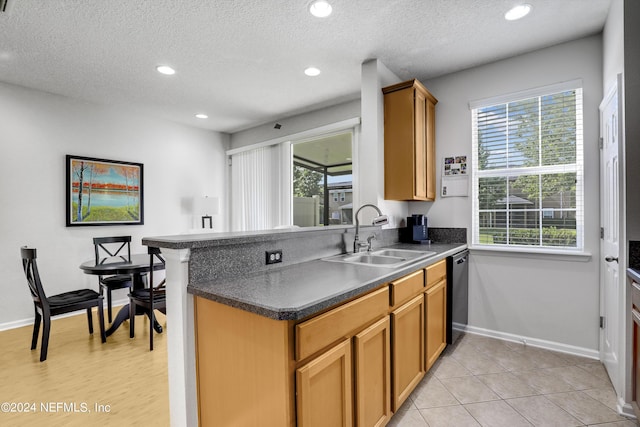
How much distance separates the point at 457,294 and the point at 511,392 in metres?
0.85

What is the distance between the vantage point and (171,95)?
3.76m

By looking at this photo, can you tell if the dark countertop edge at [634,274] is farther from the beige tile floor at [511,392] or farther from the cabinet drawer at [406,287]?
the cabinet drawer at [406,287]

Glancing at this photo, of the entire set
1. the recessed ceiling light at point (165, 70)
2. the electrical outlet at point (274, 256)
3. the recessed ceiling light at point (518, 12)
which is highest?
the recessed ceiling light at point (165, 70)

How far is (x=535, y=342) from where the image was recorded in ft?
9.07

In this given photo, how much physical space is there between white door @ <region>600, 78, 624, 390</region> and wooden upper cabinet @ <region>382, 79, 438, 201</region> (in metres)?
1.34

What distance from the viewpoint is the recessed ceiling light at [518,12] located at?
85.9 inches

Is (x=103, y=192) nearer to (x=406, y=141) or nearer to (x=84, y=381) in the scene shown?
(x=84, y=381)

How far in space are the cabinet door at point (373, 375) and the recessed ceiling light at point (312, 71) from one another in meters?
2.55

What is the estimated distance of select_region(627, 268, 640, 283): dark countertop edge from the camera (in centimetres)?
162

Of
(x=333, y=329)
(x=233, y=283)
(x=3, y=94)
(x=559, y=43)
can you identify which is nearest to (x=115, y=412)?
(x=233, y=283)

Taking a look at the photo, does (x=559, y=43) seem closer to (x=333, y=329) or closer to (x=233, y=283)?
(x=333, y=329)

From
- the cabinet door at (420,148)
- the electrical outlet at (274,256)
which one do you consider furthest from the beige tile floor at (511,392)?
the cabinet door at (420,148)

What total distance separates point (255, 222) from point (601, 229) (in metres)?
4.30

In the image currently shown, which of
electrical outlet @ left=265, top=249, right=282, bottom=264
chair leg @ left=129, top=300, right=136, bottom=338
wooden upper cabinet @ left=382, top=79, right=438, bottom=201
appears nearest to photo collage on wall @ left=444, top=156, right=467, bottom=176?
wooden upper cabinet @ left=382, top=79, right=438, bottom=201
